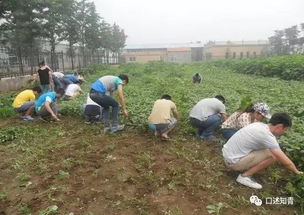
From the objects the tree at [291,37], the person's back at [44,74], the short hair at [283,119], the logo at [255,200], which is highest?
the tree at [291,37]

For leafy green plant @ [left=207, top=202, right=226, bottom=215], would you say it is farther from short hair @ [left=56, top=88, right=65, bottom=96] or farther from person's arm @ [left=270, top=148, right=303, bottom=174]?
short hair @ [left=56, top=88, right=65, bottom=96]

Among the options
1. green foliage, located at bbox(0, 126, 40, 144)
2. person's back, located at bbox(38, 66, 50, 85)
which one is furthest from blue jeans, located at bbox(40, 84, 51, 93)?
green foliage, located at bbox(0, 126, 40, 144)

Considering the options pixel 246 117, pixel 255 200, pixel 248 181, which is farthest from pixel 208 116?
pixel 255 200

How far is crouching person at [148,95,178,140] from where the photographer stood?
22.7ft

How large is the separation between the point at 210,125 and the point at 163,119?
3.24 ft

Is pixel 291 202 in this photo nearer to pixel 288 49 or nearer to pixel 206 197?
pixel 206 197

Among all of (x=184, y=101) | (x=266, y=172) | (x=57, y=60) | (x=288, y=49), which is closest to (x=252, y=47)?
(x=288, y=49)

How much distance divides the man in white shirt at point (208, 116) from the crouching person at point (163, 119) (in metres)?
0.48

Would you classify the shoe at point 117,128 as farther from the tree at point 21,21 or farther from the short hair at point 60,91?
the tree at point 21,21

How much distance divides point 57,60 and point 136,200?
2032 centimetres

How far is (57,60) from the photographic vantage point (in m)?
23.2

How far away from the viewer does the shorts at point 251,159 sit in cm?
476

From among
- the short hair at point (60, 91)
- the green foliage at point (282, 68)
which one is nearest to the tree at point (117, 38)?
the green foliage at point (282, 68)

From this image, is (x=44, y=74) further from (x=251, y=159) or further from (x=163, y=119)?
(x=251, y=159)
